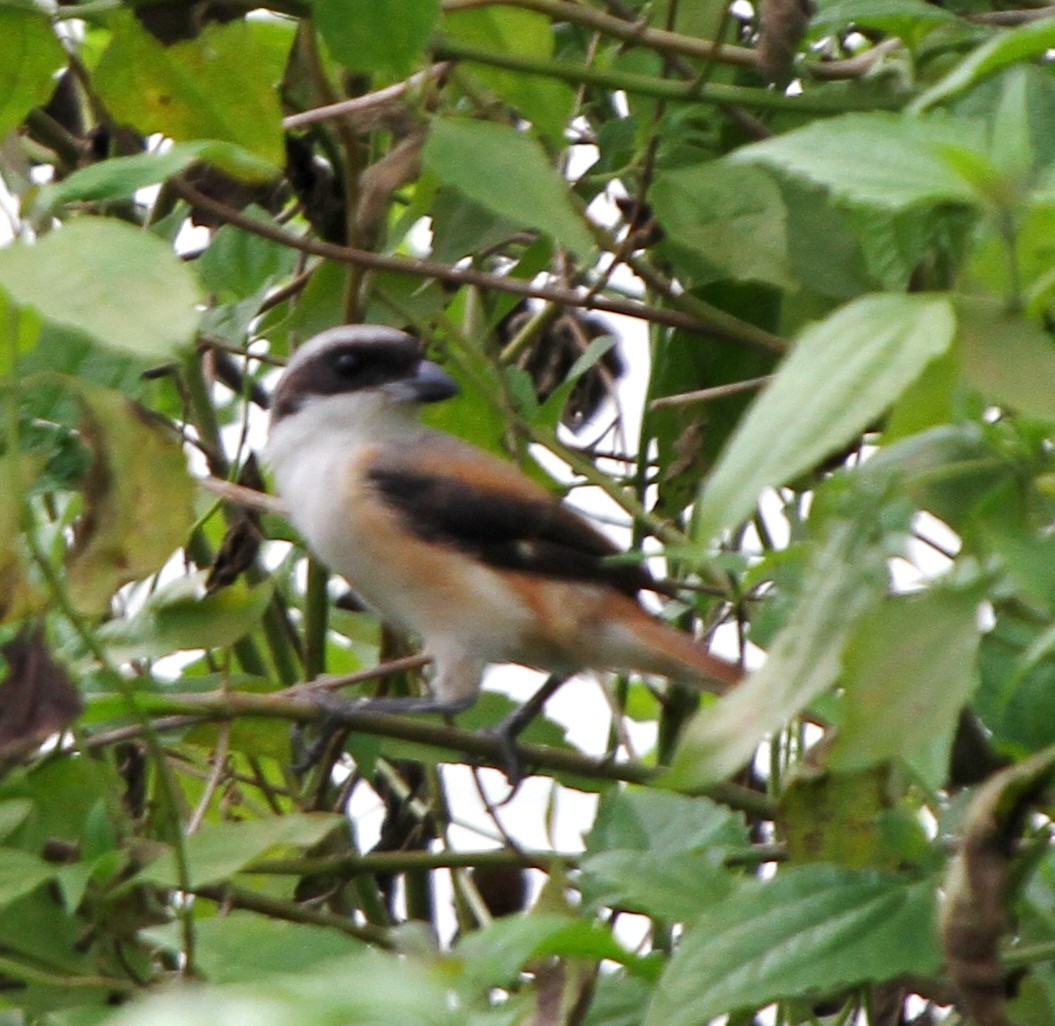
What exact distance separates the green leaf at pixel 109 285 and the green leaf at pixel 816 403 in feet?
1.26

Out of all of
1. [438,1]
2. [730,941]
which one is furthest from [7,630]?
[730,941]

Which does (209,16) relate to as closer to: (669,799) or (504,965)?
(669,799)

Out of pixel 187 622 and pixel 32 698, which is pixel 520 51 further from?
pixel 32 698

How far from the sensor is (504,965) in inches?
49.6

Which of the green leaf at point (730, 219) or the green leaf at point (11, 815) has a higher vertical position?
the green leaf at point (730, 219)

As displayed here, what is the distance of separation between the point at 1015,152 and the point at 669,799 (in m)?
1.10

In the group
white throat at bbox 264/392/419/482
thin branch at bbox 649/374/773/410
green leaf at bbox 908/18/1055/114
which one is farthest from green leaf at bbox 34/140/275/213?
white throat at bbox 264/392/419/482

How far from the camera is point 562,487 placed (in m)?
3.27

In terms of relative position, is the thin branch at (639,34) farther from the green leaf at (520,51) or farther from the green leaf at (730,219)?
the green leaf at (730,219)

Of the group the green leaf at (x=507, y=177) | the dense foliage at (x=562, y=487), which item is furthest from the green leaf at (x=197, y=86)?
the green leaf at (x=507, y=177)

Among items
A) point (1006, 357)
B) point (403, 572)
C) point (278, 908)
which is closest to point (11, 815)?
point (278, 908)

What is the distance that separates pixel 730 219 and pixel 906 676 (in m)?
1.18

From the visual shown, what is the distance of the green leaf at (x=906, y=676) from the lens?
1.30 m

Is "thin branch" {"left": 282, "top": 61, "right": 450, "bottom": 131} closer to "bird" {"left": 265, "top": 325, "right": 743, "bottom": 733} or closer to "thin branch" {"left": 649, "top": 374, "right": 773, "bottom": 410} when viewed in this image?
"thin branch" {"left": 649, "top": 374, "right": 773, "bottom": 410}
